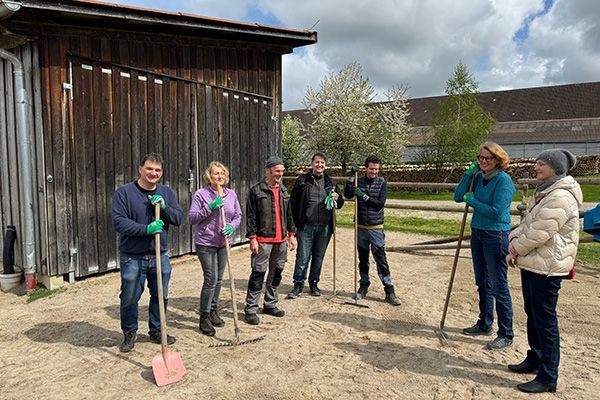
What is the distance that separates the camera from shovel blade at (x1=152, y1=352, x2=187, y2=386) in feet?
11.4

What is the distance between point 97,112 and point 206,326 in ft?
11.7

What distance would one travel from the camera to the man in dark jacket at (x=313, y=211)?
5449mm

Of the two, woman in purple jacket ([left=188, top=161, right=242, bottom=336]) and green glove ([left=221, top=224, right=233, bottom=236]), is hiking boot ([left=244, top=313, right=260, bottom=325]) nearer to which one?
woman in purple jacket ([left=188, top=161, right=242, bottom=336])

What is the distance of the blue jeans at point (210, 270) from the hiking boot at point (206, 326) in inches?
2.3

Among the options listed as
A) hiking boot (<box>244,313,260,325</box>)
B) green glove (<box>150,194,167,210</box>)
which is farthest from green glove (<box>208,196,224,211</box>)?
hiking boot (<box>244,313,260,325</box>)

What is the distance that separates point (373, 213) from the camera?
5398mm

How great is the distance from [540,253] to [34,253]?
19.0 ft

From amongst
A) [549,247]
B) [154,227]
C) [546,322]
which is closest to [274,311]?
[154,227]

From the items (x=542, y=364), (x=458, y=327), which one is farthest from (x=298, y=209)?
(x=542, y=364)

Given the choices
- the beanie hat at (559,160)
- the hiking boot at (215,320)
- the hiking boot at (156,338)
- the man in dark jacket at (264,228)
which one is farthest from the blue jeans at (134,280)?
the beanie hat at (559,160)

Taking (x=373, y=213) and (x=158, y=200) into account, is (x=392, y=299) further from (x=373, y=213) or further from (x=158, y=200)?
(x=158, y=200)

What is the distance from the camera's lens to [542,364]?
10.8 feet

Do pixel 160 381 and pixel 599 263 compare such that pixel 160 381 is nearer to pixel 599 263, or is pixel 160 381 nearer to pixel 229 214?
pixel 229 214

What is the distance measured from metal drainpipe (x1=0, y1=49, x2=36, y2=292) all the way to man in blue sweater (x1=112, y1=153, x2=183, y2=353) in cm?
262
